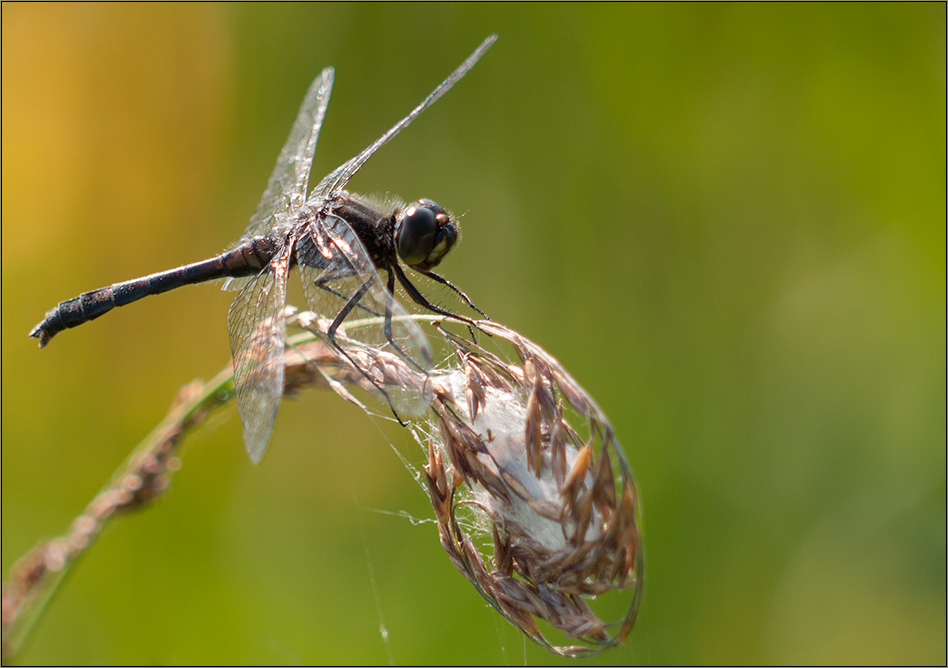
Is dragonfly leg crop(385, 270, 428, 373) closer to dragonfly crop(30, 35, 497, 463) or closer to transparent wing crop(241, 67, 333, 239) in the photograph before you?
dragonfly crop(30, 35, 497, 463)

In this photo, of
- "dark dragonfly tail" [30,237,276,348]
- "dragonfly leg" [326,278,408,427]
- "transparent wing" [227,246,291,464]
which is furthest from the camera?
"dark dragonfly tail" [30,237,276,348]

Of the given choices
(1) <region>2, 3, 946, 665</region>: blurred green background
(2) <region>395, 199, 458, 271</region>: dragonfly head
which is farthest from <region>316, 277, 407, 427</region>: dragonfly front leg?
(1) <region>2, 3, 946, 665</region>: blurred green background

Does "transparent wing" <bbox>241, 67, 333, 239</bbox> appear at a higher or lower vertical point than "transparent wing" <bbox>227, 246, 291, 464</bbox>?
higher

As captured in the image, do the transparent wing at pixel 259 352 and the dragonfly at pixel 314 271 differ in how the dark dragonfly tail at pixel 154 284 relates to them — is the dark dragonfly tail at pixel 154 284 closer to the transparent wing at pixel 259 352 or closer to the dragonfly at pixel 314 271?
the dragonfly at pixel 314 271

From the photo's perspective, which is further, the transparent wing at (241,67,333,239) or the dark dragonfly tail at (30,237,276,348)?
the transparent wing at (241,67,333,239)

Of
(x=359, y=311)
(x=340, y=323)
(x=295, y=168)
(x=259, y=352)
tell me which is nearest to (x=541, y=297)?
(x=295, y=168)

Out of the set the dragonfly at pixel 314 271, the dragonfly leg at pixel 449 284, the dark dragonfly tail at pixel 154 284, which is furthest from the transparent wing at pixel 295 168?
the dragonfly leg at pixel 449 284

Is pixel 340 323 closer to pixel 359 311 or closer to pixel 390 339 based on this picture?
pixel 359 311
